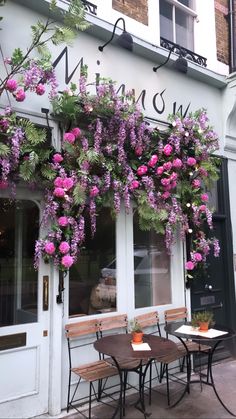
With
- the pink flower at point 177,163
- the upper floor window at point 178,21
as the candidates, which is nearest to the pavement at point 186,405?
the pink flower at point 177,163

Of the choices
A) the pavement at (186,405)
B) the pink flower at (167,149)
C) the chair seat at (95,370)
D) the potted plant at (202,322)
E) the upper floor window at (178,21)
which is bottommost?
the pavement at (186,405)

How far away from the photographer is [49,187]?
434cm

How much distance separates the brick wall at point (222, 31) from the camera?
7.07 metres

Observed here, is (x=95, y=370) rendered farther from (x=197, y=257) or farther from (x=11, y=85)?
(x=11, y=85)

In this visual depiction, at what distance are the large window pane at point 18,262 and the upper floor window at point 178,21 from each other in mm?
4016

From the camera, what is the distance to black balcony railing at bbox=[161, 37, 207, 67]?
6.38 meters

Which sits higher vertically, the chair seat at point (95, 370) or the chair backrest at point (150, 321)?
the chair backrest at point (150, 321)

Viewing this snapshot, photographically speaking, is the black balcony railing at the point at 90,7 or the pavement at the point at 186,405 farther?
the black balcony railing at the point at 90,7

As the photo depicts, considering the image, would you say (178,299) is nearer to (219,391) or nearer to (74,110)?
(219,391)

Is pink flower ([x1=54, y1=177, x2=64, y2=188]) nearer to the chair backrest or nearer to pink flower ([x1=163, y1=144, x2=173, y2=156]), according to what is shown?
pink flower ([x1=163, y1=144, x2=173, y2=156])

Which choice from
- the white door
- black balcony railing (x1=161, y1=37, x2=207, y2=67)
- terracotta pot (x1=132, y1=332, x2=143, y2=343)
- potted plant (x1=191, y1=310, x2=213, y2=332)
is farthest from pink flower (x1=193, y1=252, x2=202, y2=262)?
black balcony railing (x1=161, y1=37, x2=207, y2=67)

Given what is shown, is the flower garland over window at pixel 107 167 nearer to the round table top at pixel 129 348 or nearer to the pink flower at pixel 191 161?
the pink flower at pixel 191 161

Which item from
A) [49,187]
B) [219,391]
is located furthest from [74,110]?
[219,391]

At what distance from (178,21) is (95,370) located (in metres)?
5.79
